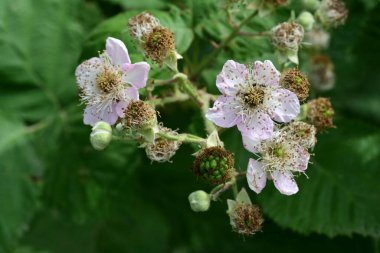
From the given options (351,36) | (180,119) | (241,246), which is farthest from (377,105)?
(180,119)

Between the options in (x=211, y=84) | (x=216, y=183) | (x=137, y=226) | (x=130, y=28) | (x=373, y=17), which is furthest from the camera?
(x=137, y=226)

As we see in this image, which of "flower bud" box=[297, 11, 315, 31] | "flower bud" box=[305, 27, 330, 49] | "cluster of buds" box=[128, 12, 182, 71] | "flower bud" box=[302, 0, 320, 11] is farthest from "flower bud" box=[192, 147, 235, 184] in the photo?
"flower bud" box=[305, 27, 330, 49]

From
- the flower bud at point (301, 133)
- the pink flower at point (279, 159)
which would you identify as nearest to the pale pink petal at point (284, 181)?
the pink flower at point (279, 159)

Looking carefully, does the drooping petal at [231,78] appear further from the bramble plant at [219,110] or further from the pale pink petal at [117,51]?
the pale pink petal at [117,51]

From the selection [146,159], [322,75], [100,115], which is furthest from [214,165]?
[322,75]

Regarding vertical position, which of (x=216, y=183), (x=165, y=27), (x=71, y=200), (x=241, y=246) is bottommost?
(x=241, y=246)

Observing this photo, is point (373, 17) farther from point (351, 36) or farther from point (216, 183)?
point (216, 183)

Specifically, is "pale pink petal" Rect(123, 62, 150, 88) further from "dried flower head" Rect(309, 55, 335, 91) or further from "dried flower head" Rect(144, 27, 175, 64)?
"dried flower head" Rect(309, 55, 335, 91)
